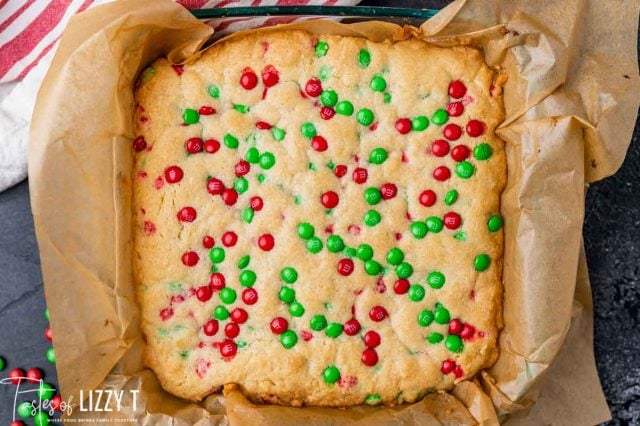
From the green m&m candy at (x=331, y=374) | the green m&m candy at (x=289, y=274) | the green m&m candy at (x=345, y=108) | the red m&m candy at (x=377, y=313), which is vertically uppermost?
the green m&m candy at (x=345, y=108)

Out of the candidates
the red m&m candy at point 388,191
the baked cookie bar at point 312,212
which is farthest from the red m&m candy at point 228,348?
the red m&m candy at point 388,191

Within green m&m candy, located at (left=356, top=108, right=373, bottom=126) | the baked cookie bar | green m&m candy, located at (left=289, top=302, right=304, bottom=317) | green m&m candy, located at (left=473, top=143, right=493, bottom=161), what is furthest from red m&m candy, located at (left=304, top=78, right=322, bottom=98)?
green m&m candy, located at (left=289, top=302, right=304, bottom=317)

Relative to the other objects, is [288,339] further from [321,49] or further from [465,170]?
[321,49]

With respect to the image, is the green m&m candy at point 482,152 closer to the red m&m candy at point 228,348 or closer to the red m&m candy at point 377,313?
the red m&m candy at point 377,313

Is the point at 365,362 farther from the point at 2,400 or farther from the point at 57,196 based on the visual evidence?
the point at 2,400

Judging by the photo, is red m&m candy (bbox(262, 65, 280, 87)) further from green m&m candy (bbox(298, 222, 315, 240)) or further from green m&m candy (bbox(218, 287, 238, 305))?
green m&m candy (bbox(218, 287, 238, 305))

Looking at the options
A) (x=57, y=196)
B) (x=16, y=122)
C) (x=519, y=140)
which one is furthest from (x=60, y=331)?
(x=519, y=140)
